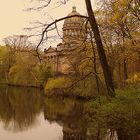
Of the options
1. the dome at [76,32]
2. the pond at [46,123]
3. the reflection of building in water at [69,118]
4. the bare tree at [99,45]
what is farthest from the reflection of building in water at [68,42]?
the reflection of building in water at [69,118]

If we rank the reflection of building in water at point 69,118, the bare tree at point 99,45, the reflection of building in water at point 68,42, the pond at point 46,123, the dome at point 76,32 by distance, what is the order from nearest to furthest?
the bare tree at point 99,45
the reflection of building in water at point 68,42
the dome at point 76,32
the reflection of building in water at point 69,118
the pond at point 46,123

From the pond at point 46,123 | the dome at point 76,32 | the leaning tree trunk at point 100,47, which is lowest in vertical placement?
the pond at point 46,123

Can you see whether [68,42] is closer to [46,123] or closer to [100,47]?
[100,47]

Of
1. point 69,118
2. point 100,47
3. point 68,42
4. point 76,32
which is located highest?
point 76,32

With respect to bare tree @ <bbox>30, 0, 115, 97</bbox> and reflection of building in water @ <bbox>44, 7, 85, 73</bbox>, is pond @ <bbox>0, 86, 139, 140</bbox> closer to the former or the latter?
reflection of building in water @ <bbox>44, 7, 85, 73</bbox>

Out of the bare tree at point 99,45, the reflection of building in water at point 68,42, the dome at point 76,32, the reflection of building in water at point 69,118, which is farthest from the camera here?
the reflection of building in water at point 69,118

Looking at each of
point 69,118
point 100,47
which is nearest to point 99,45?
point 100,47

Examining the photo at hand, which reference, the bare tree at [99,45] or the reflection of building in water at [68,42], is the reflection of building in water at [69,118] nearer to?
the reflection of building in water at [68,42]

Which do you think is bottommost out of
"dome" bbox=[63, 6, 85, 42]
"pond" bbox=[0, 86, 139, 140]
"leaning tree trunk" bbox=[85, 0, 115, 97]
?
"pond" bbox=[0, 86, 139, 140]

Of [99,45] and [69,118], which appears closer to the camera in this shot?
[99,45]

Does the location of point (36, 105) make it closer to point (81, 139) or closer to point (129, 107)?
point (81, 139)

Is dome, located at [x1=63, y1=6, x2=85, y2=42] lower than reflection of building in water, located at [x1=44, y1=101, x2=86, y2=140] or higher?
higher

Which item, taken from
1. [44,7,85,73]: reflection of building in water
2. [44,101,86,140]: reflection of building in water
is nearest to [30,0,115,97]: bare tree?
[44,7,85,73]: reflection of building in water

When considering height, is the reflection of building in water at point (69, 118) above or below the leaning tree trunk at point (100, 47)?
below
